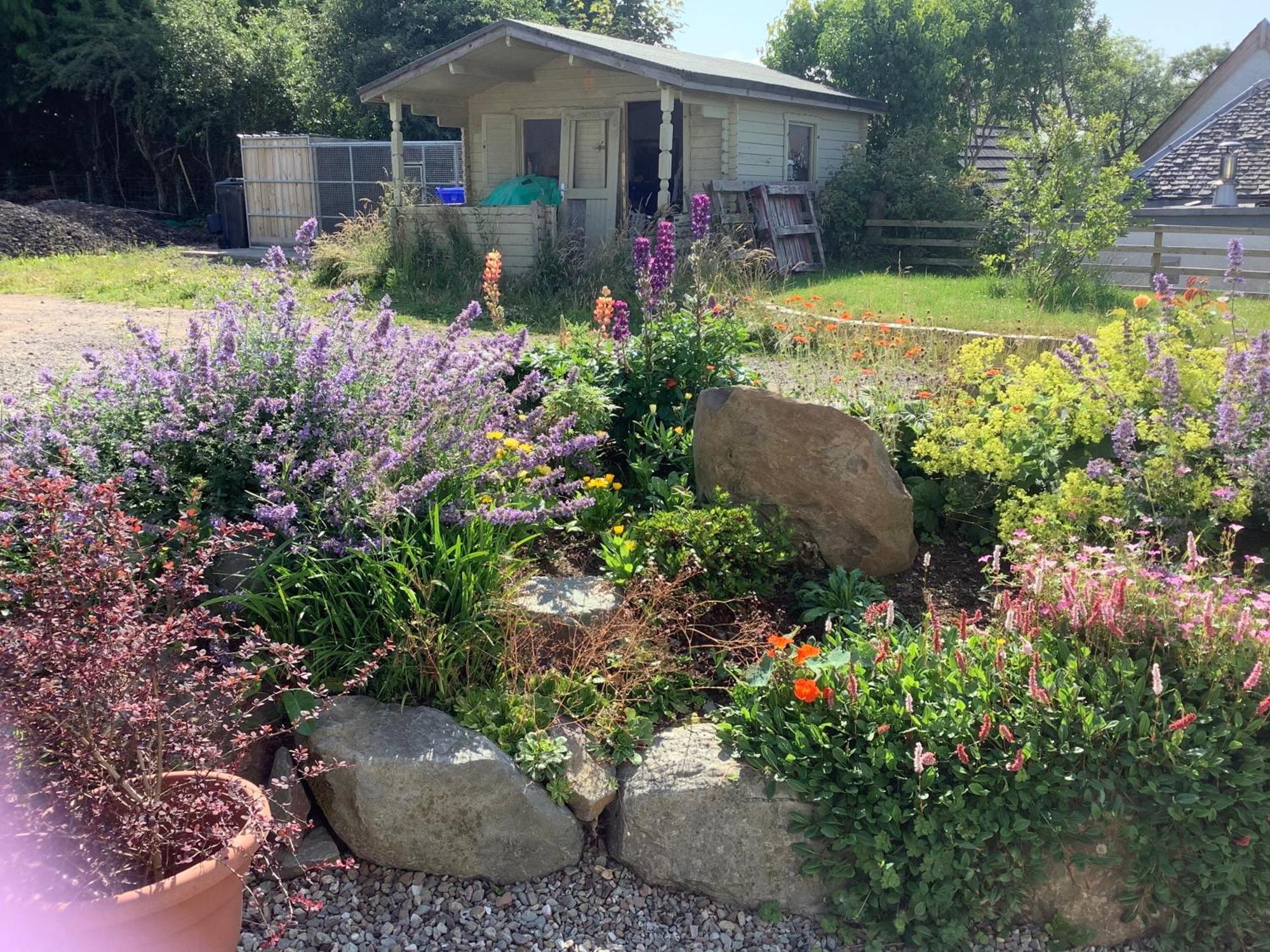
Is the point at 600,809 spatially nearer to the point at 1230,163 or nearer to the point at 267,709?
the point at 267,709

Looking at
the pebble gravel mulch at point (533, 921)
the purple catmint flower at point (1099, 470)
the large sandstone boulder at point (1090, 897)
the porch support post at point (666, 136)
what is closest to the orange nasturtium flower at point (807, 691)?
the pebble gravel mulch at point (533, 921)

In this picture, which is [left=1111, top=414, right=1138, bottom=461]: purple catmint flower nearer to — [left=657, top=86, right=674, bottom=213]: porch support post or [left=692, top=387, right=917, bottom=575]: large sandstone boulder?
[left=692, top=387, right=917, bottom=575]: large sandstone boulder

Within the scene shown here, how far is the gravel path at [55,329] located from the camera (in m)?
7.38

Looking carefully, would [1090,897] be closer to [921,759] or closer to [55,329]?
[921,759]

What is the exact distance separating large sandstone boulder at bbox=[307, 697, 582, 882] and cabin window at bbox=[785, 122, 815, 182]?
14.7 metres

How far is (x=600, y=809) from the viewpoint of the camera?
10.1ft

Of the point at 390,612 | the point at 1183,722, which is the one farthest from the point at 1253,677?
the point at 390,612

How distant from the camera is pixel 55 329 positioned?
31.3ft

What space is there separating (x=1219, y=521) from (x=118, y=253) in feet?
59.7

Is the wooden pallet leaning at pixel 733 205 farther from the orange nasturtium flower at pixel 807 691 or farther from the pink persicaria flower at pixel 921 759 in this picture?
the pink persicaria flower at pixel 921 759

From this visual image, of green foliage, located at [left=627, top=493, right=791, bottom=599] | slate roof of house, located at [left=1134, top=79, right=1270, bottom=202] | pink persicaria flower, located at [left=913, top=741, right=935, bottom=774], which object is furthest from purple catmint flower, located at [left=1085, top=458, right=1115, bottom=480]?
slate roof of house, located at [left=1134, top=79, right=1270, bottom=202]

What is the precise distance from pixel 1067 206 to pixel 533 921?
38.8ft

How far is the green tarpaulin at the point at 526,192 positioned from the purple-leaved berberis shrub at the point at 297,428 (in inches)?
441

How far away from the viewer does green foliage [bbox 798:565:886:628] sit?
3740mm
